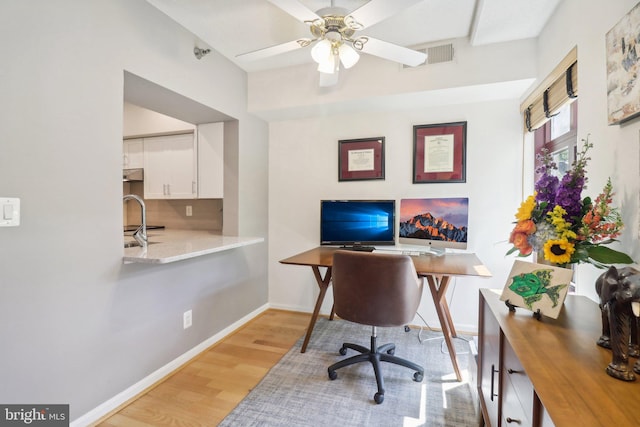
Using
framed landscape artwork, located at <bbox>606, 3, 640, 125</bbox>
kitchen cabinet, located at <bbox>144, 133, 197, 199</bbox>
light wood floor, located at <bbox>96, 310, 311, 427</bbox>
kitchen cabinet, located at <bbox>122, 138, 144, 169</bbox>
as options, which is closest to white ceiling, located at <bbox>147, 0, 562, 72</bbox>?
framed landscape artwork, located at <bbox>606, 3, 640, 125</bbox>

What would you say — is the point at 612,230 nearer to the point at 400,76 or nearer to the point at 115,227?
the point at 400,76

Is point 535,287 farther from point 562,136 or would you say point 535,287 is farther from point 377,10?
point 562,136

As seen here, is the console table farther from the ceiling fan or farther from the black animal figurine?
the ceiling fan

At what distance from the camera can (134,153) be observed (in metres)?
3.21

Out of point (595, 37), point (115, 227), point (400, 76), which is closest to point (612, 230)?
point (595, 37)

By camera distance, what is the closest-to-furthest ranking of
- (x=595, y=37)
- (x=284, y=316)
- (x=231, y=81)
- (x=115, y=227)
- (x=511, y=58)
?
1. (x=595, y=37)
2. (x=115, y=227)
3. (x=511, y=58)
4. (x=231, y=81)
5. (x=284, y=316)

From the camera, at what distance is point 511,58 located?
2.18 meters

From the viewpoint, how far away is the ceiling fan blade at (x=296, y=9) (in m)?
1.40

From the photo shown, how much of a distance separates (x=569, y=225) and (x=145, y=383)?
8.02ft

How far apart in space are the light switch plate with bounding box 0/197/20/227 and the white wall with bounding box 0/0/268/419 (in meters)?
0.03

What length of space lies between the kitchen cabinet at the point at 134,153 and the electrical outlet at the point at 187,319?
1.84m

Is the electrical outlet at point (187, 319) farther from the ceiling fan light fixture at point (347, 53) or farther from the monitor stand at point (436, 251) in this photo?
the ceiling fan light fixture at point (347, 53)

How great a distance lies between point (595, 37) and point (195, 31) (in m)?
2.44

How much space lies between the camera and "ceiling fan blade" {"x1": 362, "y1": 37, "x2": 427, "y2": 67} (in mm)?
1722
